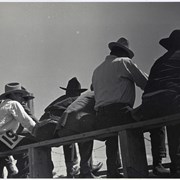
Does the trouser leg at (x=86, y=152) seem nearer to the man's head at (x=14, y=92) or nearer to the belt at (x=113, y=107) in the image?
the belt at (x=113, y=107)

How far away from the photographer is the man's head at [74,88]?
7.11ft

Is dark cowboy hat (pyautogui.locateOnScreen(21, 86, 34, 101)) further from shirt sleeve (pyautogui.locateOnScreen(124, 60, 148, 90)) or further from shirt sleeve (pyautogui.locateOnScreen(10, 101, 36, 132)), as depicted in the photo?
shirt sleeve (pyautogui.locateOnScreen(124, 60, 148, 90))

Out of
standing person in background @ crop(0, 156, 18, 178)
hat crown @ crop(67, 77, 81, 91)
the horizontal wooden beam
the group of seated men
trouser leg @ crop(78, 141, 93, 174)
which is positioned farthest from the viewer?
hat crown @ crop(67, 77, 81, 91)

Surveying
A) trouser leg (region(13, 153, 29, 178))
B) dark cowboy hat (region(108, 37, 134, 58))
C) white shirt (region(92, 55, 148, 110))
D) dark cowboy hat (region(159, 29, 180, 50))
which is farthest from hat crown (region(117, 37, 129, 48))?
trouser leg (region(13, 153, 29, 178))

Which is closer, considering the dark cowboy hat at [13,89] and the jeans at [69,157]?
the jeans at [69,157]

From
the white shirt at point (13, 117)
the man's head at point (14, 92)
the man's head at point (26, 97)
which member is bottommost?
the white shirt at point (13, 117)

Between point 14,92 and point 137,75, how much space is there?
0.84 m

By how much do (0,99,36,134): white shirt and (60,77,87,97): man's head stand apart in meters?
0.31

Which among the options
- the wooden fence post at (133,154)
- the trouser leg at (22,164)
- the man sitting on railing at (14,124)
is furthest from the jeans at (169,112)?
the trouser leg at (22,164)

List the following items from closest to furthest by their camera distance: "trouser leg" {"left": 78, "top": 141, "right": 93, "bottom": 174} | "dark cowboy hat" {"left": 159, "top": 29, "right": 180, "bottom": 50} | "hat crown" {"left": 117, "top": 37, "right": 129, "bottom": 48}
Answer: "dark cowboy hat" {"left": 159, "top": 29, "right": 180, "bottom": 50}, "trouser leg" {"left": 78, "top": 141, "right": 93, "bottom": 174}, "hat crown" {"left": 117, "top": 37, "right": 129, "bottom": 48}

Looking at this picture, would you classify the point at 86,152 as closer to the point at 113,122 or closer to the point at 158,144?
the point at 113,122

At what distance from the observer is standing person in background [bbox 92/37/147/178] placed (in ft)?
5.70

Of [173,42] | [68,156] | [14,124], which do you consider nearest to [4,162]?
[14,124]

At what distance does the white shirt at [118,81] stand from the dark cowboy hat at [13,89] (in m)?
0.54
